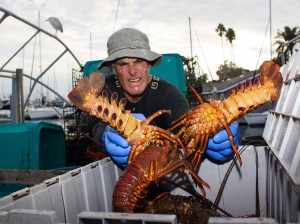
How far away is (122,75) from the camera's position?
9.84 feet

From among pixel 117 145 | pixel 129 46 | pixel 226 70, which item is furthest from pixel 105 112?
pixel 226 70

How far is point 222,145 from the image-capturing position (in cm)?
247

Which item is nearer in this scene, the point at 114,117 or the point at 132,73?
the point at 114,117

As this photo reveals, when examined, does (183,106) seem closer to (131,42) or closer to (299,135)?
(131,42)

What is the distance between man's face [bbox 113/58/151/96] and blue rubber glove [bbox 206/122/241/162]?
0.98m

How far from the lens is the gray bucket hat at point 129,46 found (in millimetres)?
2809

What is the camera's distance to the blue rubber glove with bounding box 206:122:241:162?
2408 mm

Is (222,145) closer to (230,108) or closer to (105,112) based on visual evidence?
(230,108)

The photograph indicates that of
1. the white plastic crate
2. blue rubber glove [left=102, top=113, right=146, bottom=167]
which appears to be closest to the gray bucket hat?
blue rubber glove [left=102, top=113, right=146, bottom=167]

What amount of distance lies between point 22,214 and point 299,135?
1.62 meters

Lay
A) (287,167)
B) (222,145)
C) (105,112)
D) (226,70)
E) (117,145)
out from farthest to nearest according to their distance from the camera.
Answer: (226,70), (222,145), (117,145), (105,112), (287,167)

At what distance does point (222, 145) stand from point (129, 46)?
1.32m

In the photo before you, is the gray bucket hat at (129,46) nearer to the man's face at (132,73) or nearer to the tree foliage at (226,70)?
the man's face at (132,73)

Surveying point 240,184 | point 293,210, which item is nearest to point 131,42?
point 240,184
